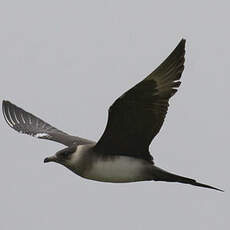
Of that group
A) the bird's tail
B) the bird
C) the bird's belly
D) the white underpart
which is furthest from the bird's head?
the bird's tail

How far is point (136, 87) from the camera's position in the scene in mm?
8766

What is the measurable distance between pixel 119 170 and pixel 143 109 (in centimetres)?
92

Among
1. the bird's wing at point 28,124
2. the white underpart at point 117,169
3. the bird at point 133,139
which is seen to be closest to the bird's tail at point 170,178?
the bird at point 133,139

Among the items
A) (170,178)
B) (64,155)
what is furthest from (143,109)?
(64,155)

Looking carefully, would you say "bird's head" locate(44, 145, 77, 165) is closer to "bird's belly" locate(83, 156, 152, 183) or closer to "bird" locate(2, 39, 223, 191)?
"bird" locate(2, 39, 223, 191)

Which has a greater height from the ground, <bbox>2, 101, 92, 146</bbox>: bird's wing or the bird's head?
<bbox>2, 101, 92, 146</bbox>: bird's wing

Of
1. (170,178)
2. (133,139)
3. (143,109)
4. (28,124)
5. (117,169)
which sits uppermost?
(28,124)

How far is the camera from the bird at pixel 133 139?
8.81 metres

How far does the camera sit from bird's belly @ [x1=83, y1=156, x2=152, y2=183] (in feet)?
31.4

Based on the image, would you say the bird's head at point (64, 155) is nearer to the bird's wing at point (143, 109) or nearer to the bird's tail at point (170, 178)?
the bird's wing at point (143, 109)

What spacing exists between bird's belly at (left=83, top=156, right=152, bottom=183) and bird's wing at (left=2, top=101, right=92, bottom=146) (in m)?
1.64

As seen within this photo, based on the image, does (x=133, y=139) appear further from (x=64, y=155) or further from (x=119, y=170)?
(x=64, y=155)

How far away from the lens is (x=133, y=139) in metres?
9.52

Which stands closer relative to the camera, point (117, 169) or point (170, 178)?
point (117, 169)
